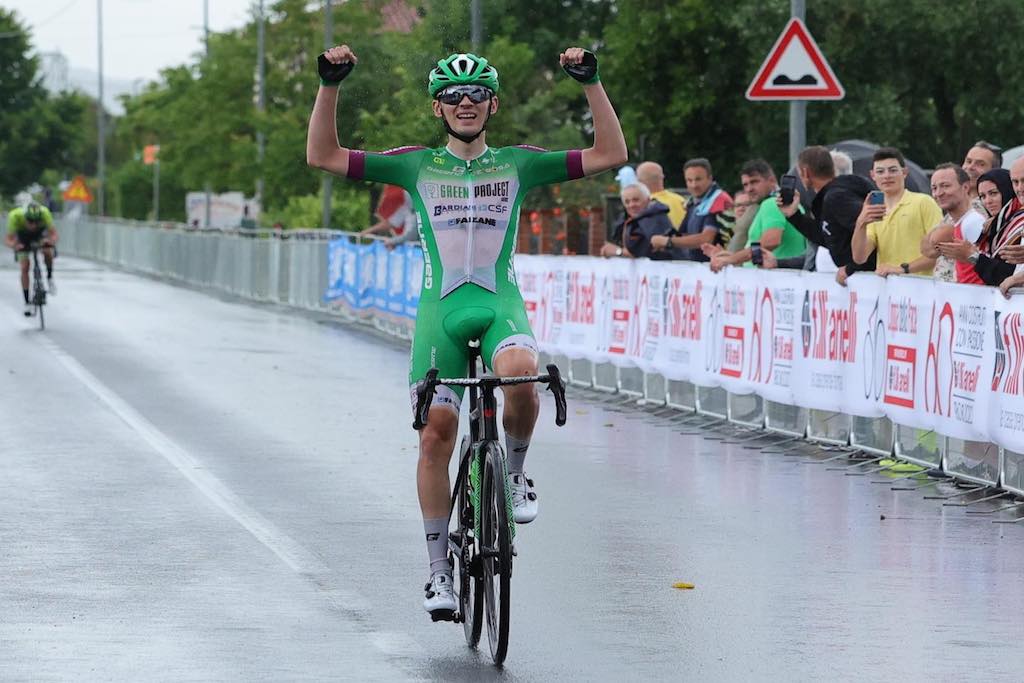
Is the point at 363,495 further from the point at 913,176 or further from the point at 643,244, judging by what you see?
the point at 913,176

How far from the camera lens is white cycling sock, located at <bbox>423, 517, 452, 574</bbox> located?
8.56 meters

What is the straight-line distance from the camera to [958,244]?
13438 millimetres

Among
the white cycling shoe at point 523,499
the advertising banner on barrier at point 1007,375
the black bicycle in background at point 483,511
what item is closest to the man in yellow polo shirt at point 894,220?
the advertising banner on barrier at point 1007,375

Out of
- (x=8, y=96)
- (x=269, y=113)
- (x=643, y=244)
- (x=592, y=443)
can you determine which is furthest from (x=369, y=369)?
(x=8, y=96)

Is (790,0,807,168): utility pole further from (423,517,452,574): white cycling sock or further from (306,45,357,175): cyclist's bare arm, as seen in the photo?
(423,517,452,574): white cycling sock

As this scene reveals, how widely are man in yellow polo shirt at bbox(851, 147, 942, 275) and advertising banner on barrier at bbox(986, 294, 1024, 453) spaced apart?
2154mm

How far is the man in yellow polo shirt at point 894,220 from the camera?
15211 mm

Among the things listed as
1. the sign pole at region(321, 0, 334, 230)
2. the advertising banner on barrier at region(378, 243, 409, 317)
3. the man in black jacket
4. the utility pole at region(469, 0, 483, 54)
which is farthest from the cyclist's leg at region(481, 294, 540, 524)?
the sign pole at region(321, 0, 334, 230)

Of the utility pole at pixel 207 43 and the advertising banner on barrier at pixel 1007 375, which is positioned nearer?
the advertising banner on barrier at pixel 1007 375

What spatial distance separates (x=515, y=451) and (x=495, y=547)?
68 cm

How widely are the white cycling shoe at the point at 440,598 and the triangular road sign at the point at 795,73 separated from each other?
413 inches

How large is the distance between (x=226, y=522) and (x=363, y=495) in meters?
1.36

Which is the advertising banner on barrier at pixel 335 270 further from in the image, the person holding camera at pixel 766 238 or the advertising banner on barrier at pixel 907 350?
the advertising banner on barrier at pixel 907 350

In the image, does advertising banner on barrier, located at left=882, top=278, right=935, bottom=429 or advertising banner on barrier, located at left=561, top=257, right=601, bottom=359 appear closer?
advertising banner on barrier, located at left=882, top=278, right=935, bottom=429
